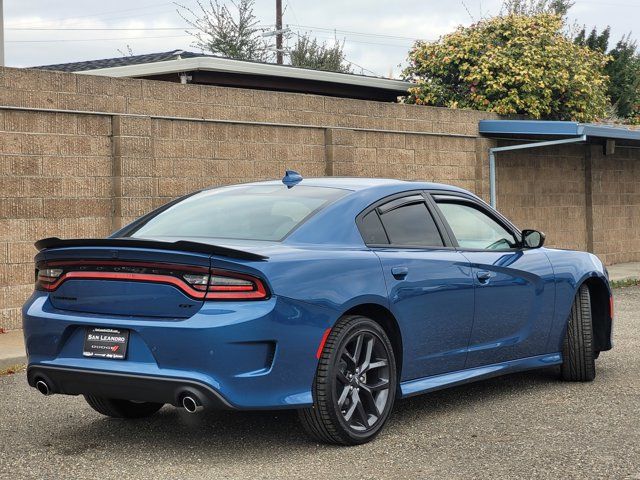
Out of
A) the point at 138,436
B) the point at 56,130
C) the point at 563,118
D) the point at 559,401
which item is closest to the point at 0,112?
the point at 56,130

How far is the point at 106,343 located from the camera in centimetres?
581

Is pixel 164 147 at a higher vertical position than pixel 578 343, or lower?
higher

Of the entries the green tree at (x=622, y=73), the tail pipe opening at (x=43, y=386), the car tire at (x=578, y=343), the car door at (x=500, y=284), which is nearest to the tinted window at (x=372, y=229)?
the car door at (x=500, y=284)

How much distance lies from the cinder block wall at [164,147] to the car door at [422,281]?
601cm

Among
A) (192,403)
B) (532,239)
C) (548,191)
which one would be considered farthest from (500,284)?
(548,191)

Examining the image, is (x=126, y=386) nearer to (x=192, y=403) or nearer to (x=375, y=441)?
(x=192, y=403)

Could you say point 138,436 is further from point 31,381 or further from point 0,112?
point 0,112

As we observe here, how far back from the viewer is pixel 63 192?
12227 mm

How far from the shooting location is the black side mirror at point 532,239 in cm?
778

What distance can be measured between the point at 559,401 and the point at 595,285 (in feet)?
4.42

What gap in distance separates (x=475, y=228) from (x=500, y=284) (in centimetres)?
44

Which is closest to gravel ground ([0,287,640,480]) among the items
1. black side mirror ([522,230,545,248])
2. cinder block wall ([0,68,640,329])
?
black side mirror ([522,230,545,248])

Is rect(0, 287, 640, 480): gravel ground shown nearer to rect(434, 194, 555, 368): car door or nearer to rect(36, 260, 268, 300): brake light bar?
rect(434, 194, 555, 368): car door

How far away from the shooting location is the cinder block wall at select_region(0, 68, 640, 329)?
1180 cm
